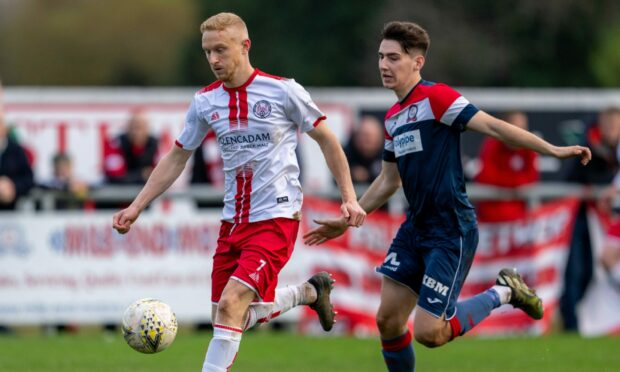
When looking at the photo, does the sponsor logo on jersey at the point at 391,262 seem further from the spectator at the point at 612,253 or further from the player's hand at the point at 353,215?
the spectator at the point at 612,253

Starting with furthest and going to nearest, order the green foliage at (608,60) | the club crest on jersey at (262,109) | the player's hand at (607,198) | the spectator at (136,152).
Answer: the green foliage at (608,60), the spectator at (136,152), the player's hand at (607,198), the club crest on jersey at (262,109)

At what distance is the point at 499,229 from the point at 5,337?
5.37m

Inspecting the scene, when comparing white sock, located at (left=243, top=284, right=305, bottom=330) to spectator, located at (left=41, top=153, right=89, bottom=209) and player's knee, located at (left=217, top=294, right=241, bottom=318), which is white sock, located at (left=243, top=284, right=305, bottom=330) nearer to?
player's knee, located at (left=217, top=294, right=241, bottom=318)

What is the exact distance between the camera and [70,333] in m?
13.9

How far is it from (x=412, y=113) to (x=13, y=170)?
6.50 metres

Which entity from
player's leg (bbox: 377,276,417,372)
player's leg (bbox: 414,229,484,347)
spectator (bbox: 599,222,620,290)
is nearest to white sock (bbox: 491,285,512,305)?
player's leg (bbox: 414,229,484,347)

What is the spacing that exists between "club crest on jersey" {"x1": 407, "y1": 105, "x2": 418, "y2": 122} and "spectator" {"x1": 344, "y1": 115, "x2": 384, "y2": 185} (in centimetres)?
569

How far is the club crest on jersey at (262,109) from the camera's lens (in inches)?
320

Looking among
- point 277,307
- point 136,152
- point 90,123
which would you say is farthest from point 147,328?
point 90,123

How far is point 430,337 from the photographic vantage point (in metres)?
8.30

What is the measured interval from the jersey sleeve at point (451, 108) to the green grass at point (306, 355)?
2.90 metres

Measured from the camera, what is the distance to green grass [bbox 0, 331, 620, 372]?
10508mm

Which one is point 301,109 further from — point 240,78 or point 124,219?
point 124,219

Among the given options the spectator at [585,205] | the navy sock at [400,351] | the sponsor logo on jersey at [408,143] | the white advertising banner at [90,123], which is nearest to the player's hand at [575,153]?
the sponsor logo on jersey at [408,143]
